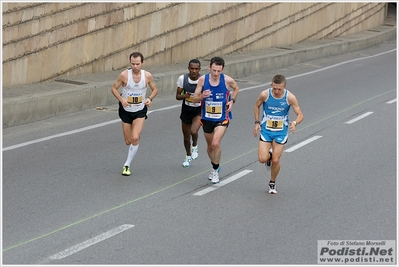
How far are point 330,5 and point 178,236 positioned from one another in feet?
97.5

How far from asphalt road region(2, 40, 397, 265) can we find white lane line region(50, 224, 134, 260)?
0.04ft

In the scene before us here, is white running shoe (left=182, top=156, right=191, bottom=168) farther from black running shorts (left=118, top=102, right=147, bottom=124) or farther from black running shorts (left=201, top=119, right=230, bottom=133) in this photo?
black running shorts (left=201, top=119, right=230, bottom=133)

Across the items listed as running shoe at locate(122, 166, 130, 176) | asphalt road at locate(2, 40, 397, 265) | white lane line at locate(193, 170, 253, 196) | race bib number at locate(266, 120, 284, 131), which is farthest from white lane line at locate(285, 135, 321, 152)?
running shoe at locate(122, 166, 130, 176)

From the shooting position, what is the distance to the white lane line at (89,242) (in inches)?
338

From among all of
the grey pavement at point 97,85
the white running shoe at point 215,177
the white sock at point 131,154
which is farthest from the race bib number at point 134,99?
the grey pavement at point 97,85

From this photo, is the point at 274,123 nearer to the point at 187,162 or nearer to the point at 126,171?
the point at 187,162

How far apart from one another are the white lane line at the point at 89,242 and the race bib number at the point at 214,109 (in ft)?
9.66

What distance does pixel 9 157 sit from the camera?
13.5 m

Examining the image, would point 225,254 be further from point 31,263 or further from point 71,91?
point 71,91

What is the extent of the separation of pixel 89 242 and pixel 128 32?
578 inches

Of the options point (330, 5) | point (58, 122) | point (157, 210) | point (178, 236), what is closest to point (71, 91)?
point (58, 122)

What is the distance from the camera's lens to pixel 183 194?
11578mm

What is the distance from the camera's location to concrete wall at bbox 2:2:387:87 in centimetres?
1931

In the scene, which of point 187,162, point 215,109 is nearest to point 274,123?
point 215,109
